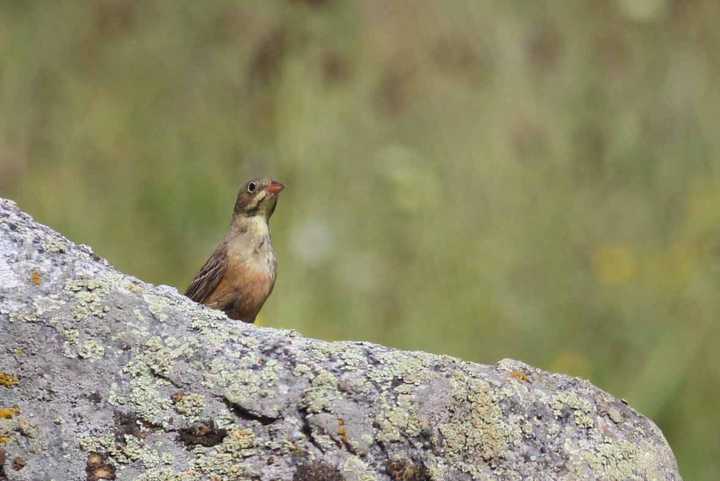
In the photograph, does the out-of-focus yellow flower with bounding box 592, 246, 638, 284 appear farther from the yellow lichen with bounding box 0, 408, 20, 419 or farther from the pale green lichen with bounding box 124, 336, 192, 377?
the yellow lichen with bounding box 0, 408, 20, 419

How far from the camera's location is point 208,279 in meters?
6.80

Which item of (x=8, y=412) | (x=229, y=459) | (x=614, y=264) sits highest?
(x=614, y=264)

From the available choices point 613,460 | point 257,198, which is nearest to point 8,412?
point 613,460

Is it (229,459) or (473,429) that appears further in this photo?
(473,429)

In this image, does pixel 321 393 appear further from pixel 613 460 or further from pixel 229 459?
pixel 613 460

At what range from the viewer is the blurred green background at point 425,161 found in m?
8.74

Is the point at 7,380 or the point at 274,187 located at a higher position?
the point at 274,187

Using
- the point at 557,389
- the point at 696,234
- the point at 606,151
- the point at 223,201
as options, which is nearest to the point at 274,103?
the point at 223,201

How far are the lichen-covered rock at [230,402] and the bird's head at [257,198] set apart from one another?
9.98ft

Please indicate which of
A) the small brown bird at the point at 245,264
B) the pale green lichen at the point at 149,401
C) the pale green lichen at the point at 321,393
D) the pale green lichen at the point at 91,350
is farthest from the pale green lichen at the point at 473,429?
the small brown bird at the point at 245,264

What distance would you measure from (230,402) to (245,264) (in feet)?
9.34

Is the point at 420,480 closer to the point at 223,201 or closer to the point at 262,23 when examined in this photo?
the point at 223,201

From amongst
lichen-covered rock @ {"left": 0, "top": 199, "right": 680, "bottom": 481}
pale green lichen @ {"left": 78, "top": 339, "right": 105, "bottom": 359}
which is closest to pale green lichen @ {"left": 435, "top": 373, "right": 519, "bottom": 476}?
lichen-covered rock @ {"left": 0, "top": 199, "right": 680, "bottom": 481}

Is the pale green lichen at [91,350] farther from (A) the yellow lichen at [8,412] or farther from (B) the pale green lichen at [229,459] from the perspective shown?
(B) the pale green lichen at [229,459]
